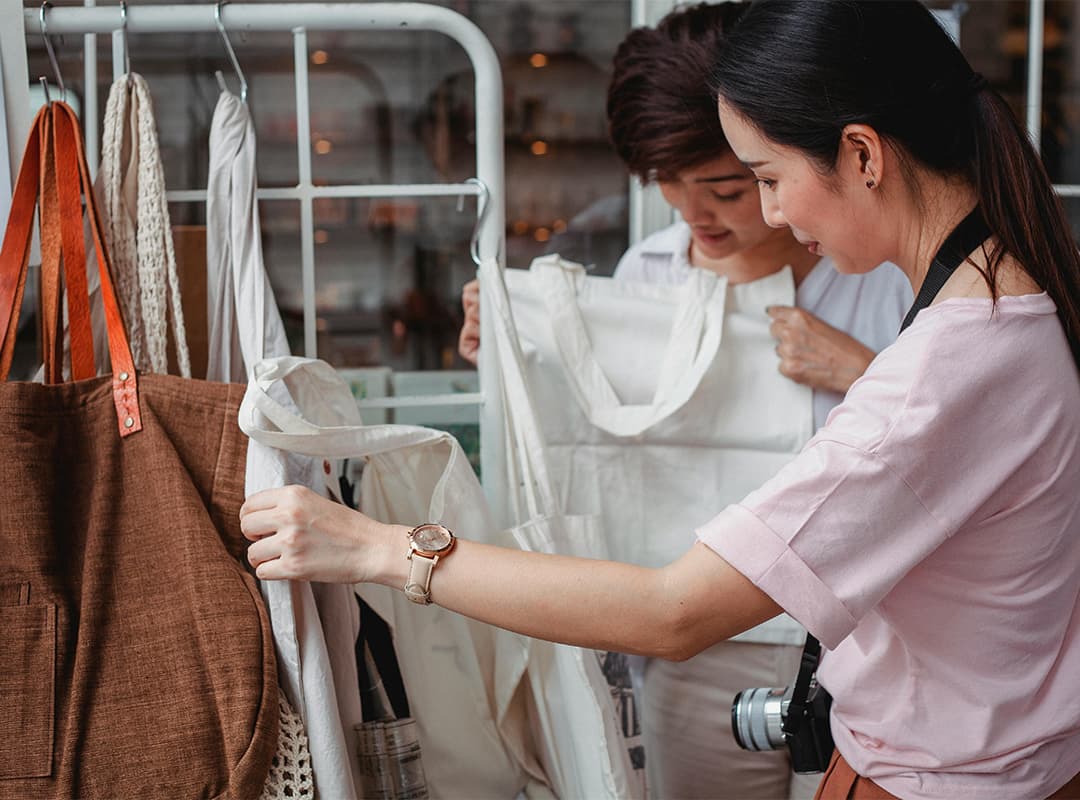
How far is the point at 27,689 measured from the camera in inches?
41.2

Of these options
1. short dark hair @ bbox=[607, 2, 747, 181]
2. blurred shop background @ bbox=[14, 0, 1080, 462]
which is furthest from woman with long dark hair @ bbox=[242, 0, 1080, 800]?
blurred shop background @ bbox=[14, 0, 1080, 462]

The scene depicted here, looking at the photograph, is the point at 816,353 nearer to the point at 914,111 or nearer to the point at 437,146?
the point at 914,111

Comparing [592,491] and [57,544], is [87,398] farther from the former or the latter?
[592,491]

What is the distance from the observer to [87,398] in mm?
1119

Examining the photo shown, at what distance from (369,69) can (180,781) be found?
4.39ft

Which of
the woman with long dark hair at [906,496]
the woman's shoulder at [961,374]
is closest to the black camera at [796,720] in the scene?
the woman with long dark hair at [906,496]

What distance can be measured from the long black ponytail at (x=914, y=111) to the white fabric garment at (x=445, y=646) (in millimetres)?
509

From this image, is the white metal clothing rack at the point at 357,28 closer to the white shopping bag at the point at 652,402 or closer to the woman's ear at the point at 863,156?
the white shopping bag at the point at 652,402

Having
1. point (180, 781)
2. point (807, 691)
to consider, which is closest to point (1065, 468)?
point (807, 691)

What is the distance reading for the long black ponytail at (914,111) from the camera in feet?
3.24

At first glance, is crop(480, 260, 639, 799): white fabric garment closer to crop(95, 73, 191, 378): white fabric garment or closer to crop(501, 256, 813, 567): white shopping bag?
crop(501, 256, 813, 567): white shopping bag

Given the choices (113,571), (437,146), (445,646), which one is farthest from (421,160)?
(113,571)

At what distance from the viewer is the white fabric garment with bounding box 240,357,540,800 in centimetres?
125

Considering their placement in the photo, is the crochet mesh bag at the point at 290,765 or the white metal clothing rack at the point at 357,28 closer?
the crochet mesh bag at the point at 290,765
